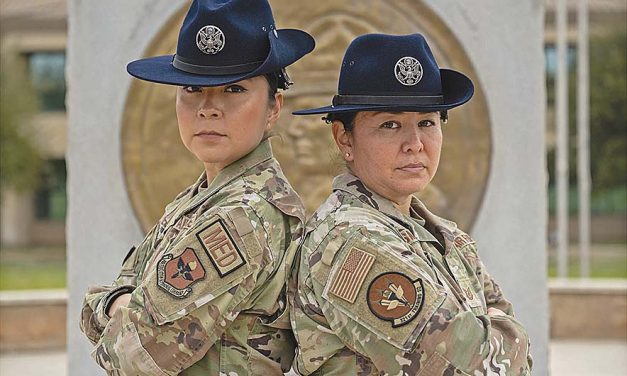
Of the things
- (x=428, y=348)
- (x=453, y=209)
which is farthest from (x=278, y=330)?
(x=453, y=209)

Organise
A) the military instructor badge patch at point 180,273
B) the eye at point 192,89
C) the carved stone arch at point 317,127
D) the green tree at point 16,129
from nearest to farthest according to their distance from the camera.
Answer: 1. the military instructor badge patch at point 180,273
2. the eye at point 192,89
3. the carved stone arch at point 317,127
4. the green tree at point 16,129

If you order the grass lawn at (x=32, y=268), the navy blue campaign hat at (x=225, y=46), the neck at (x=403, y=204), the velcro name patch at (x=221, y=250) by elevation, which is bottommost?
the grass lawn at (x=32, y=268)

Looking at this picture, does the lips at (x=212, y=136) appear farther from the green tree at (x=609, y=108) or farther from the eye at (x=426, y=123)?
the green tree at (x=609, y=108)

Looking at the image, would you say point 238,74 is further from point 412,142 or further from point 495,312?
point 495,312

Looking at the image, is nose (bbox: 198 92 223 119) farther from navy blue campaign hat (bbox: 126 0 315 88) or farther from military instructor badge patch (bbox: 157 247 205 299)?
military instructor badge patch (bbox: 157 247 205 299)

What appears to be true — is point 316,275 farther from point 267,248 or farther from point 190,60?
point 190,60

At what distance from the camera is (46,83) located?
106 ft

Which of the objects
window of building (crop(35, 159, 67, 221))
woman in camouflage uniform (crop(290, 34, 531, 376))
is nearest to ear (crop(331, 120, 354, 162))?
woman in camouflage uniform (crop(290, 34, 531, 376))

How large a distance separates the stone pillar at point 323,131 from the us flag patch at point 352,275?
8.65 feet

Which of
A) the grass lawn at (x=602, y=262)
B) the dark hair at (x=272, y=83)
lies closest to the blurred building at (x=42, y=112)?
the grass lawn at (x=602, y=262)

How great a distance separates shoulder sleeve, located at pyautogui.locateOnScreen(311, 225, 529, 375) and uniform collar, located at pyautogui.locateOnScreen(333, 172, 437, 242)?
0.14m

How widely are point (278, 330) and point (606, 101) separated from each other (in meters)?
27.0

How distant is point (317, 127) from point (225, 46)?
2.45 metres

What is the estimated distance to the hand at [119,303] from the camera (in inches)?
109
